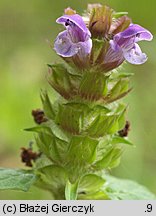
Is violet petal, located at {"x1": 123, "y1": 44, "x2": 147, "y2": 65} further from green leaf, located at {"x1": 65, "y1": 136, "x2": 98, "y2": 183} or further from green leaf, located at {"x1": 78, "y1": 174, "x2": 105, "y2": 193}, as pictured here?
green leaf, located at {"x1": 78, "y1": 174, "x2": 105, "y2": 193}

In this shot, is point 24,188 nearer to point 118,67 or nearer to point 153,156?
point 118,67

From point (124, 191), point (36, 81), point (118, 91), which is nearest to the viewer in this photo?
point (118, 91)

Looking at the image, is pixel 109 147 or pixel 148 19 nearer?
pixel 109 147

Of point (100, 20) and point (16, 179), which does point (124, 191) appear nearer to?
point (16, 179)

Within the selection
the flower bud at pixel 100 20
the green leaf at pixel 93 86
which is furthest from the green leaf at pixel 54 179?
the flower bud at pixel 100 20

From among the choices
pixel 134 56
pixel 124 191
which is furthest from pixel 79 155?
pixel 124 191

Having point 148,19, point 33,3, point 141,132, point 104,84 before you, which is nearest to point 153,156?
point 141,132

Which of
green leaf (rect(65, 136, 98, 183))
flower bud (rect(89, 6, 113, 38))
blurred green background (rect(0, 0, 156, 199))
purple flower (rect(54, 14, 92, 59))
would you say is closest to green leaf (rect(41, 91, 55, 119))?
green leaf (rect(65, 136, 98, 183))
